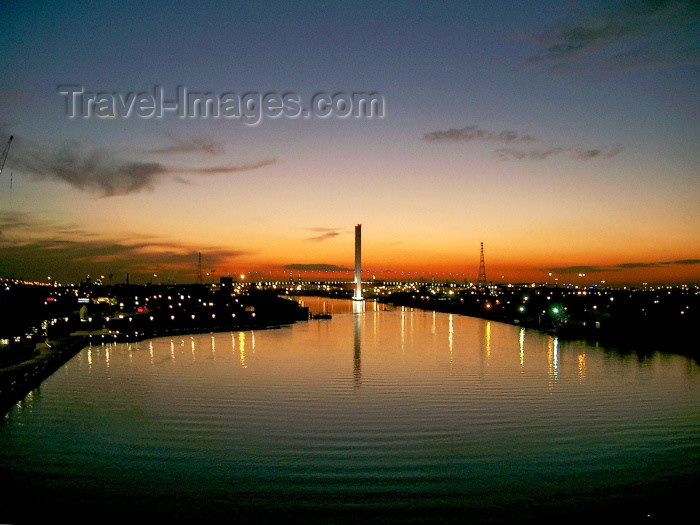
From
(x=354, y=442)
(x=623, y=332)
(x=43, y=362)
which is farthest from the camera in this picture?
(x=623, y=332)

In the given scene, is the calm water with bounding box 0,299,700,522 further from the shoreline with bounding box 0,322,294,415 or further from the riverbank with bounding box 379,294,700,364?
the riverbank with bounding box 379,294,700,364

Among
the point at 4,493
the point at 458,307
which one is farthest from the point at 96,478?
the point at 458,307

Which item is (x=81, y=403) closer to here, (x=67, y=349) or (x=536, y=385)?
(x=67, y=349)

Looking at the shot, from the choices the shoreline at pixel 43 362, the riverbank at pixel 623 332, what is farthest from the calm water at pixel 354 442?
the riverbank at pixel 623 332

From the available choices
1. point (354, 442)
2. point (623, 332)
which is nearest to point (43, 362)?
point (354, 442)

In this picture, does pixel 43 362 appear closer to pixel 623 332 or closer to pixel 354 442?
pixel 354 442

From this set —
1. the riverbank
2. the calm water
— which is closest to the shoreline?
the calm water

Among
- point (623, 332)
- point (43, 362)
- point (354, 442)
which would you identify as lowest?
point (623, 332)

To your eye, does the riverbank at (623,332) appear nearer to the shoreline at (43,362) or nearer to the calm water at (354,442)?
the calm water at (354,442)
